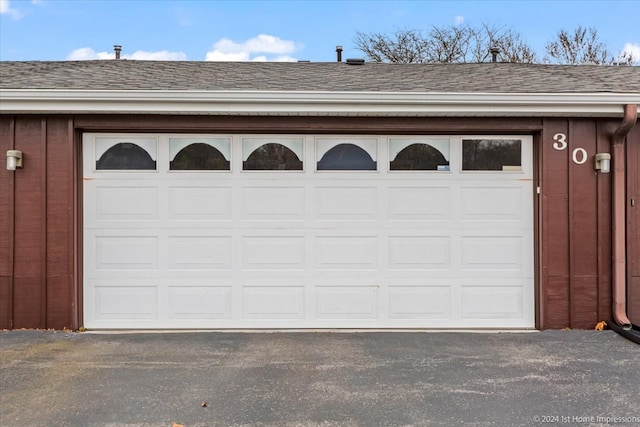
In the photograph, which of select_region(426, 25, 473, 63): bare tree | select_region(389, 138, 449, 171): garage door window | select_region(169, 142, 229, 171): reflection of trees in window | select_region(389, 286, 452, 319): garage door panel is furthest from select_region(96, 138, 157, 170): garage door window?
select_region(426, 25, 473, 63): bare tree

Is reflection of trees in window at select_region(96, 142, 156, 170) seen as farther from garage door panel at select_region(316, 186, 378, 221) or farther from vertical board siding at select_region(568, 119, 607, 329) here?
vertical board siding at select_region(568, 119, 607, 329)

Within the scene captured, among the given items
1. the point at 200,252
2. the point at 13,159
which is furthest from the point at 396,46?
the point at 13,159

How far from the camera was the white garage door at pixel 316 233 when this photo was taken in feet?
14.8

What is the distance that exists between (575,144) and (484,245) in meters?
1.41

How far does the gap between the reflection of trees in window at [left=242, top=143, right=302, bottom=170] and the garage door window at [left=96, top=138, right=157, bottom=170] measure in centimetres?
103

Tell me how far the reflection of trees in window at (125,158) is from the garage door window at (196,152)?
0.26 meters

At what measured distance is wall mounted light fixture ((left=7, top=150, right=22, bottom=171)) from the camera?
4.24 meters

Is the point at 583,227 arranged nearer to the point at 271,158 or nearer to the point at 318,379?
the point at 318,379

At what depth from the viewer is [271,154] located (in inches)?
179

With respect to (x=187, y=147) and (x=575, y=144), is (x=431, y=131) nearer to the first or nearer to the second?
(x=575, y=144)

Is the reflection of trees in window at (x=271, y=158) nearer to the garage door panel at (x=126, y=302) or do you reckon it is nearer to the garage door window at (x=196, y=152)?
the garage door window at (x=196, y=152)

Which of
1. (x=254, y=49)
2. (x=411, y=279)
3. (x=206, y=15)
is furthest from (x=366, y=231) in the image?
(x=254, y=49)

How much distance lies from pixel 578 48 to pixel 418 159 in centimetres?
1338

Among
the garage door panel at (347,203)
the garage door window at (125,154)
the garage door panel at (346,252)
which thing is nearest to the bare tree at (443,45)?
the garage door panel at (347,203)
